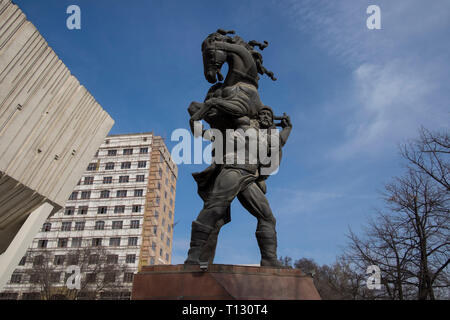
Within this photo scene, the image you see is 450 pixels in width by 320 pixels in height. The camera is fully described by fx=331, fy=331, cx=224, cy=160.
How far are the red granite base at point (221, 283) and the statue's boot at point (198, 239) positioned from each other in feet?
0.68

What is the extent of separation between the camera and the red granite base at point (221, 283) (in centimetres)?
377

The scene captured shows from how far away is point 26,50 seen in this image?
1636 cm

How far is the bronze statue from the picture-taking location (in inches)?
177

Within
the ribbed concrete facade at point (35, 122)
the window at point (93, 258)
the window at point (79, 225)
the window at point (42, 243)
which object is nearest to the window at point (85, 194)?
the window at point (79, 225)

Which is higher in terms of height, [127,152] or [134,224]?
[127,152]

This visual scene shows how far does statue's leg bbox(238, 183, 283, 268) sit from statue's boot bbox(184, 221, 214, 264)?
742mm

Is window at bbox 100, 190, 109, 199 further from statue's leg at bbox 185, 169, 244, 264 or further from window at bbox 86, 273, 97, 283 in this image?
statue's leg at bbox 185, 169, 244, 264

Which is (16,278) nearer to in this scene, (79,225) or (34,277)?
(34,277)

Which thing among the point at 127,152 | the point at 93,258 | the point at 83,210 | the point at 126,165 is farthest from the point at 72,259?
the point at 127,152

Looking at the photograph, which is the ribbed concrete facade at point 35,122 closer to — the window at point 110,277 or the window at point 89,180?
the window at point 110,277

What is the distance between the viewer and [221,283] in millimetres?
3764

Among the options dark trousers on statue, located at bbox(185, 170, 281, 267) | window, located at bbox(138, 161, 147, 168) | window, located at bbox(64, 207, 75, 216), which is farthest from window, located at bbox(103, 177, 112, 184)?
dark trousers on statue, located at bbox(185, 170, 281, 267)

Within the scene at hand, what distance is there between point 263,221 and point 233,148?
115 centimetres
